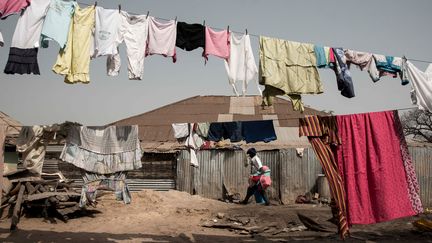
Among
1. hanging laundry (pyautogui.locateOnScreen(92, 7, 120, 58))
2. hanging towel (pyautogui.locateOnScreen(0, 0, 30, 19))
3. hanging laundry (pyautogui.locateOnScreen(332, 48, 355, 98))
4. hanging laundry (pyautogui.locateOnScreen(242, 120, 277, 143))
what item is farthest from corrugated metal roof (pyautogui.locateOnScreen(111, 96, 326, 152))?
hanging towel (pyautogui.locateOnScreen(0, 0, 30, 19))

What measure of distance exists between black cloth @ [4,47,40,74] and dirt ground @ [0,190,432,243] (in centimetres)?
453

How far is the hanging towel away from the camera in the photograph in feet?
23.4

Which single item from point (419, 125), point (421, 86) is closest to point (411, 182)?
point (421, 86)

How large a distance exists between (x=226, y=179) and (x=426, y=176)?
28.7ft

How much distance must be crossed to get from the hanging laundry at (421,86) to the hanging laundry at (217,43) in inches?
168

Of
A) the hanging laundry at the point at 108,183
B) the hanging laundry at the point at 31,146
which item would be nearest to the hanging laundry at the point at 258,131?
the hanging laundry at the point at 108,183

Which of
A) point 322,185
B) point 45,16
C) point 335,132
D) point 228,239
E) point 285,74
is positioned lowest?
point 228,239

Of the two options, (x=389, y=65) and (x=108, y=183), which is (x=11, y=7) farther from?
(x=389, y=65)

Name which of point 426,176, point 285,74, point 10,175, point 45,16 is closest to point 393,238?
point 285,74

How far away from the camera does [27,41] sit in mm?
7410

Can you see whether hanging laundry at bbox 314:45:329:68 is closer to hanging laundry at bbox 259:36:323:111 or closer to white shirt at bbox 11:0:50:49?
hanging laundry at bbox 259:36:323:111

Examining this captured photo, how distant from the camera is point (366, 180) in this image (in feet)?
25.6

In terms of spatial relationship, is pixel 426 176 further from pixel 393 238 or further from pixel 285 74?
pixel 285 74

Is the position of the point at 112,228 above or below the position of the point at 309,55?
below
